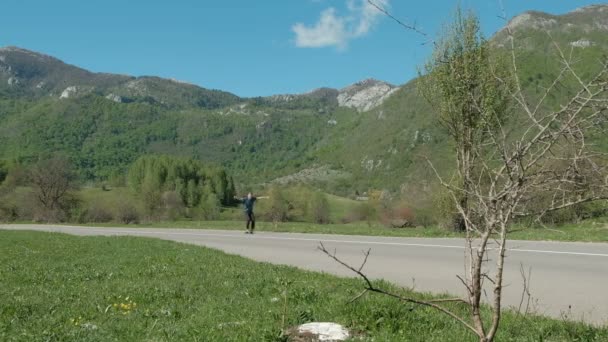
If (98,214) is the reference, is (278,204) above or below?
above

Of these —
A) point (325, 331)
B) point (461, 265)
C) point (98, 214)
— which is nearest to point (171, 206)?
point (98, 214)

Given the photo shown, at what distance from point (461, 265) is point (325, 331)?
348 inches

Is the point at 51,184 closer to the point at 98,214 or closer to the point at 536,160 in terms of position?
the point at 98,214

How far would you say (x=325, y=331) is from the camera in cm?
580

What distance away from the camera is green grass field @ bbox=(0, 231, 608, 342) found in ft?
20.2

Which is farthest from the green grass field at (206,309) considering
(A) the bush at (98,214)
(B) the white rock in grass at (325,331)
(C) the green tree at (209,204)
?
(C) the green tree at (209,204)

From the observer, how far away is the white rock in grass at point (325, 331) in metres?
5.63

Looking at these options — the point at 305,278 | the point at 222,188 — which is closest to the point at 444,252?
the point at 305,278

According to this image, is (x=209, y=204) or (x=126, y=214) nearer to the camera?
(x=126, y=214)

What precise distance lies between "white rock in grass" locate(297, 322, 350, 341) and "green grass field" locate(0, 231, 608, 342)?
0.23 m

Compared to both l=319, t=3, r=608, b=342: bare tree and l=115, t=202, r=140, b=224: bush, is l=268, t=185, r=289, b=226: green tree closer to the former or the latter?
l=115, t=202, r=140, b=224: bush

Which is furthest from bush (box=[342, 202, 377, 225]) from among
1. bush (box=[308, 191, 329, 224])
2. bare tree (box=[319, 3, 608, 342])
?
bare tree (box=[319, 3, 608, 342])

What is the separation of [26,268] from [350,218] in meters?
57.2

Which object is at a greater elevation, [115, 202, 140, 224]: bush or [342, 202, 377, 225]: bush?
[342, 202, 377, 225]: bush
